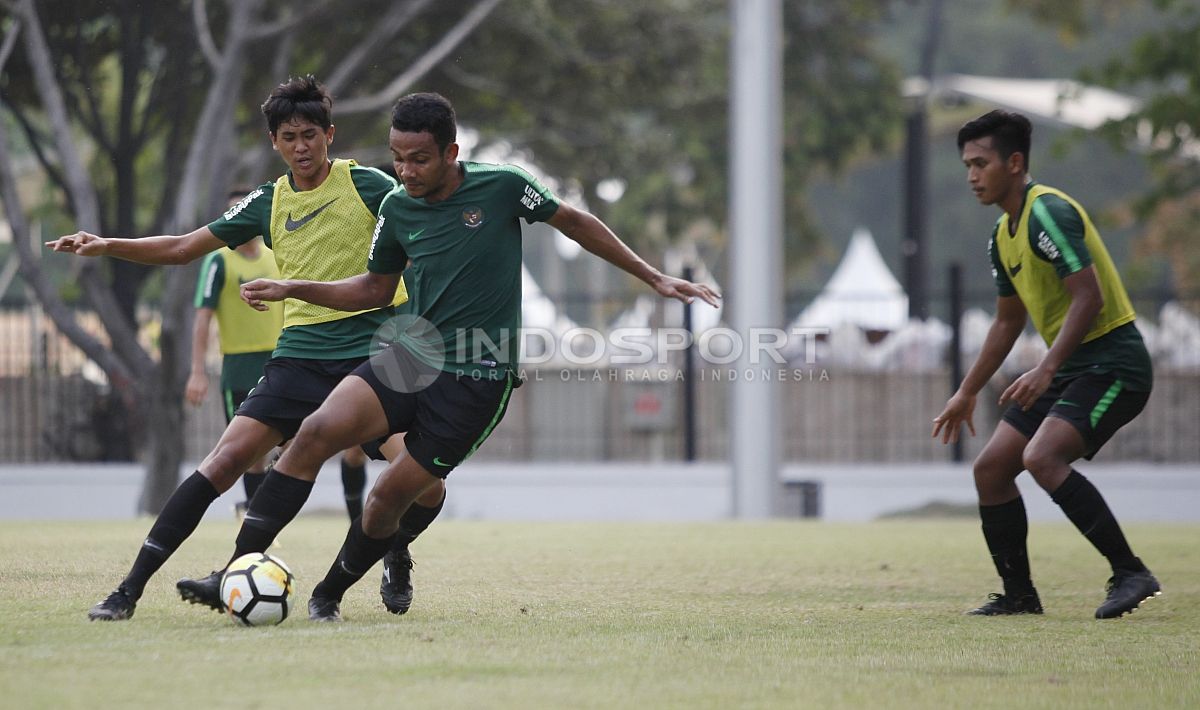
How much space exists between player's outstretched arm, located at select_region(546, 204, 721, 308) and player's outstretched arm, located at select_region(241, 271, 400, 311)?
68cm

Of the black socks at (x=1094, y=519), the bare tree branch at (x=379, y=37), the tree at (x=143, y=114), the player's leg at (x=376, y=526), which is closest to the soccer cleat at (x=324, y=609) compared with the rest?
the player's leg at (x=376, y=526)

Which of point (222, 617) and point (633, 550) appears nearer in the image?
point (222, 617)

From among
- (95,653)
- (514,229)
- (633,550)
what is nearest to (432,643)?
(95,653)

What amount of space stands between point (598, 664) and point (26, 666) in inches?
68.8

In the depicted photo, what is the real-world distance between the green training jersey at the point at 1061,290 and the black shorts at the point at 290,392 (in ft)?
9.30

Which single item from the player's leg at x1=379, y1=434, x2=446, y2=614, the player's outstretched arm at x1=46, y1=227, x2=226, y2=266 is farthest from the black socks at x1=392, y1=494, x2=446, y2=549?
the player's outstretched arm at x1=46, y1=227, x2=226, y2=266

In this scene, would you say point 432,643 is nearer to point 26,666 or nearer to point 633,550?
point 26,666

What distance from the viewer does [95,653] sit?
5.29 metres

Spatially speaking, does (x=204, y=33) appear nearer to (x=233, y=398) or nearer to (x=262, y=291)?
(x=233, y=398)

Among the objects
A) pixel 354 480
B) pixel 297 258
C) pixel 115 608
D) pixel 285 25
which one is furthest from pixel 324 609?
pixel 285 25

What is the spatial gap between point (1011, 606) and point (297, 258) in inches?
133

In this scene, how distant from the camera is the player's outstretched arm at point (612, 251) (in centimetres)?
642

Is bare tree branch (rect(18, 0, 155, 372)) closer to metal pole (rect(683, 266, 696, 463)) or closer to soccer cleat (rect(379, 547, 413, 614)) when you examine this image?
metal pole (rect(683, 266, 696, 463))

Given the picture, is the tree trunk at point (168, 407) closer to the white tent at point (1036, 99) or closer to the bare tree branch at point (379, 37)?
the bare tree branch at point (379, 37)
